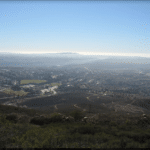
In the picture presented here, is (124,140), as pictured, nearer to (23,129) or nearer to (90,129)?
(90,129)

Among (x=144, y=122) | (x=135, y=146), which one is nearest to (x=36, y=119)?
(x=135, y=146)

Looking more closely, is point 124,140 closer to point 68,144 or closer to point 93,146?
point 93,146

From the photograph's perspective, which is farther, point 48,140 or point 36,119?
point 36,119

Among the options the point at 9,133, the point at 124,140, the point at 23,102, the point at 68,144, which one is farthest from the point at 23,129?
the point at 23,102

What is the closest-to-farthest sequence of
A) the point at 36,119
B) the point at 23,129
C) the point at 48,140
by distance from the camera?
the point at 48,140
the point at 23,129
the point at 36,119

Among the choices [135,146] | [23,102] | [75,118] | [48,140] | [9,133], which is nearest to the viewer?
[135,146]

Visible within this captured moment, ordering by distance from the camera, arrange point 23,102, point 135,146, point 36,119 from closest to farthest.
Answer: point 135,146
point 36,119
point 23,102

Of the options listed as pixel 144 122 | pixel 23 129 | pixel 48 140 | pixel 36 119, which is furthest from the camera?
pixel 36 119

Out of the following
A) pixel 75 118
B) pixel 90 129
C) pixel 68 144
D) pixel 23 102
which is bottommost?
pixel 23 102

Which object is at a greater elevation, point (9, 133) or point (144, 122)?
point (9, 133)
